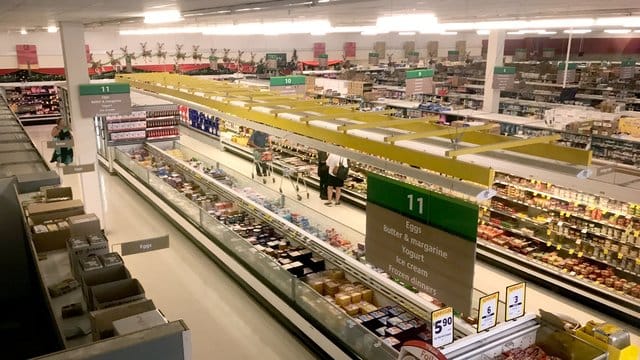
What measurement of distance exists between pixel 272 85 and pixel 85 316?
12218 mm

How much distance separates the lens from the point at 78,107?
9.85 metres

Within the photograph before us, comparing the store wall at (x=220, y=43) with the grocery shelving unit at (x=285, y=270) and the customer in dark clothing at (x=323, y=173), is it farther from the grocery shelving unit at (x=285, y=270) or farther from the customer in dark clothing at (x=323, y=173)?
the customer in dark clothing at (x=323, y=173)

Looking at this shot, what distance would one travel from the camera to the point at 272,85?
50.8 ft

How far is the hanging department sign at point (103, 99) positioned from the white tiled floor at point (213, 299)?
2.52m

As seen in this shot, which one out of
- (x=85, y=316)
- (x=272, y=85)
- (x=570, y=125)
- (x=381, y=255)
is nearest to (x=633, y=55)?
(x=570, y=125)

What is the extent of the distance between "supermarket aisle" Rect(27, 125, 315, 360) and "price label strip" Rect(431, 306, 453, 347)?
97.6 inches

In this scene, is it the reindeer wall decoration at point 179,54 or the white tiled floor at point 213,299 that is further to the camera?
the reindeer wall decoration at point 179,54

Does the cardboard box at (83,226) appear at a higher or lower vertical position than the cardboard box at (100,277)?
higher

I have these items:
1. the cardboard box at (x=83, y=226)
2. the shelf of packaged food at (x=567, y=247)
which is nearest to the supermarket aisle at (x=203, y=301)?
the cardboard box at (x=83, y=226)

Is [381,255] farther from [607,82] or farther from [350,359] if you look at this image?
[607,82]

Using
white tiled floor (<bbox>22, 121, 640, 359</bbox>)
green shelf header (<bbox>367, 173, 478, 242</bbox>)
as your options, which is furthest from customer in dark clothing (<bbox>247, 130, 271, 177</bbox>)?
green shelf header (<bbox>367, 173, 478, 242</bbox>)

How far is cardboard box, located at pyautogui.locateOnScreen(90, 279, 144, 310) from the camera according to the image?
382cm

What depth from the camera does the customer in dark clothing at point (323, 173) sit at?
12.3 metres

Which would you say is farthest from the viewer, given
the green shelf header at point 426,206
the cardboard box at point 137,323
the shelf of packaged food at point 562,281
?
the shelf of packaged food at point 562,281
